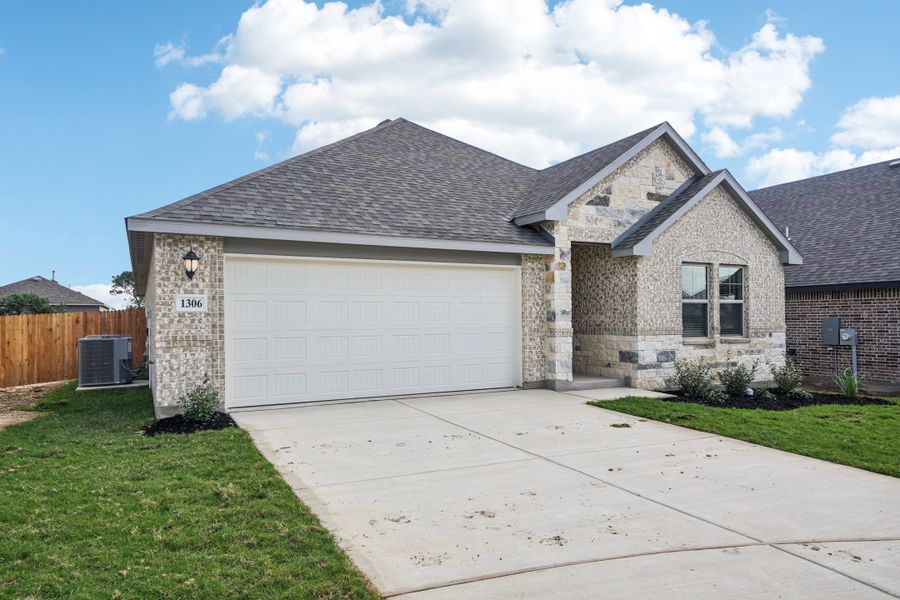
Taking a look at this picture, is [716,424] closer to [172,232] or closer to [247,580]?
[247,580]

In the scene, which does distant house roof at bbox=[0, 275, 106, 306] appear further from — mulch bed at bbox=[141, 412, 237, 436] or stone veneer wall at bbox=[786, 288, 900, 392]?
stone veneer wall at bbox=[786, 288, 900, 392]

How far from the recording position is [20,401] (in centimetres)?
1256

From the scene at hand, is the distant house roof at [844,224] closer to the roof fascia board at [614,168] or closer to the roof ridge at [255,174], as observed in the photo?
the roof fascia board at [614,168]

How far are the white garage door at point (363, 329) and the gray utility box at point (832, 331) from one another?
7.69 metres

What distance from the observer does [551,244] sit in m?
11.6

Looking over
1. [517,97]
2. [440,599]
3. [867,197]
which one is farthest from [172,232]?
[867,197]

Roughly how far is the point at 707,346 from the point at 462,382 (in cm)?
534

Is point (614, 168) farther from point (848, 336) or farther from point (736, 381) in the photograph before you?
point (848, 336)

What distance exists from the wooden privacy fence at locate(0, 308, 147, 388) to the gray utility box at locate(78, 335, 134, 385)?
332 cm

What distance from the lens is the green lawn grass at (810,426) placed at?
22.2ft

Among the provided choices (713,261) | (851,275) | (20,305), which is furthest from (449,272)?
(20,305)

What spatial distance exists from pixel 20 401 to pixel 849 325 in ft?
61.6

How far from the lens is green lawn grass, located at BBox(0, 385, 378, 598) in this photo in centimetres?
343

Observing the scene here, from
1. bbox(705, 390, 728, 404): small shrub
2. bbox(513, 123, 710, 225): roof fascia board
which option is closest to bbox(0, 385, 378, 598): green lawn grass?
bbox(513, 123, 710, 225): roof fascia board
